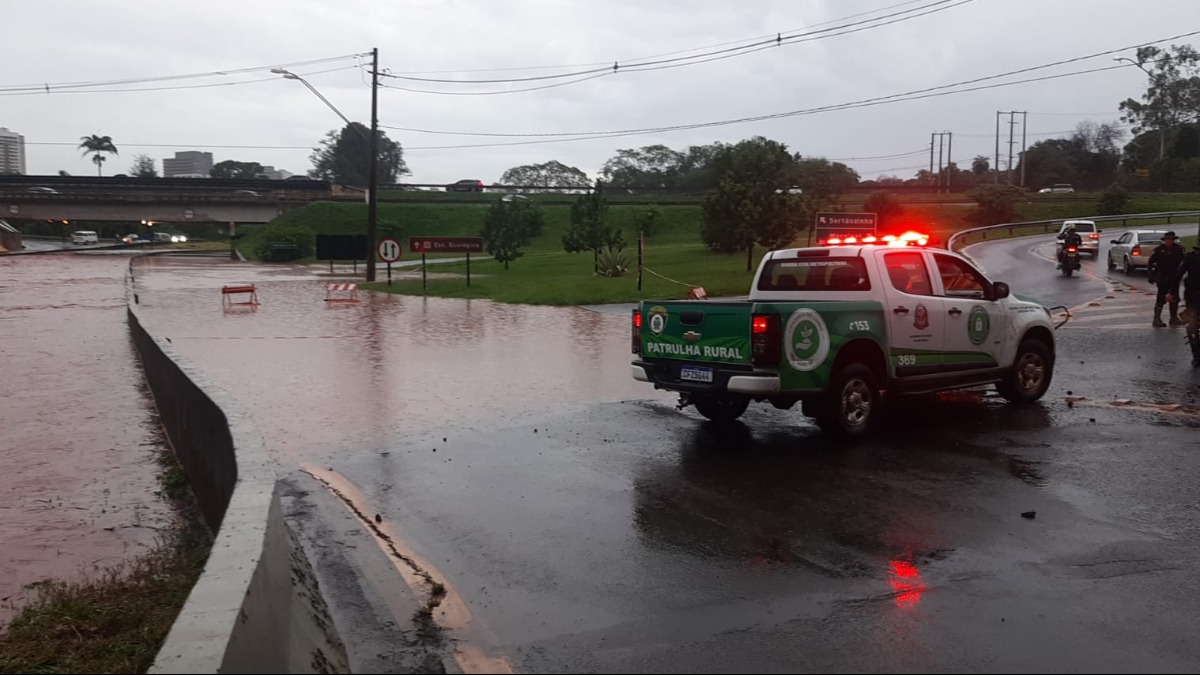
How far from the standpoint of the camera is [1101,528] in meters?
6.86

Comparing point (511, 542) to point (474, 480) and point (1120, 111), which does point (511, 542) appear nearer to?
point (474, 480)

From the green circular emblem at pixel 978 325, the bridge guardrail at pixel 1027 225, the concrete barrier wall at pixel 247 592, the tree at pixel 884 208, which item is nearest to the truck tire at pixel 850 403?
the green circular emblem at pixel 978 325

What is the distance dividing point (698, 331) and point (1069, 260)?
88.6 feet

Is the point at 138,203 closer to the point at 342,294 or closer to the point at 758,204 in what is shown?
the point at 342,294

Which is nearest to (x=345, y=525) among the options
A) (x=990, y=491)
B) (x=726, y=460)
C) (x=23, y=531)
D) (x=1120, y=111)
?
(x=23, y=531)

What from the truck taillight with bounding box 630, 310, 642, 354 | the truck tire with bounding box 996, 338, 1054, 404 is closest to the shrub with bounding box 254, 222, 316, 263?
the truck taillight with bounding box 630, 310, 642, 354

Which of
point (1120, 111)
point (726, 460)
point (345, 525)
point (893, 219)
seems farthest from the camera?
point (1120, 111)

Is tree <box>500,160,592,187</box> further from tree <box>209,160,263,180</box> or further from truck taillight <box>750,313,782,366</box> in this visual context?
truck taillight <box>750,313,782,366</box>

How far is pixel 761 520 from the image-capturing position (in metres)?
7.06

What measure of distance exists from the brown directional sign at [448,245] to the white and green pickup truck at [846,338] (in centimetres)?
2654

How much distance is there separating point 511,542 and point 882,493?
2.99m

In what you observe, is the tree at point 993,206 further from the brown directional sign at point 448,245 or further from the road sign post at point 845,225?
the road sign post at point 845,225

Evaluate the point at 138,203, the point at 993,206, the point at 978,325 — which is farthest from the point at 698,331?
the point at 138,203

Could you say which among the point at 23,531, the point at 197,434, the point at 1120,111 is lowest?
the point at 23,531
